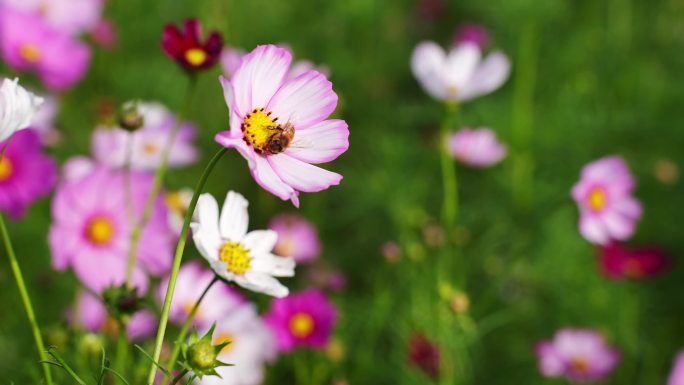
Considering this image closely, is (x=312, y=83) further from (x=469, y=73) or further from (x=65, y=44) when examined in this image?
(x=65, y=44)

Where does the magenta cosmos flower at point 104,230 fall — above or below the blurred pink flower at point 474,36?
below

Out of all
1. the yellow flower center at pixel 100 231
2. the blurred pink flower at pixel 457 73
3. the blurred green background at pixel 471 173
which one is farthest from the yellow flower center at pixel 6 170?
the blurred pink flower at pixel 457 73

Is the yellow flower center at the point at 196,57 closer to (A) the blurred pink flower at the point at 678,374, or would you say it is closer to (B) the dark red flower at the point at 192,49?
(B) the dark red flower at the point at 192,49

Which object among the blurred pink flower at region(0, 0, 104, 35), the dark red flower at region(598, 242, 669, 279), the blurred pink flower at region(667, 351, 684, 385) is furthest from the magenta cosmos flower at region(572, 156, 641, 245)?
the blurred pink flower at region(0, 0, 104, 35)

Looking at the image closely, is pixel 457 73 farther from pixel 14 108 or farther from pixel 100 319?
pixel 14 108

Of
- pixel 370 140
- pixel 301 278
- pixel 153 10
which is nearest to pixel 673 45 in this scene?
pixel 370 140

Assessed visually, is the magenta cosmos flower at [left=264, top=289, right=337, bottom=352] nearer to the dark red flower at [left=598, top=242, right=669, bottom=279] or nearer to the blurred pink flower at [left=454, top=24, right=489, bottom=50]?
the dark red flower at [left=598, top=242, right=669, bottom=279]

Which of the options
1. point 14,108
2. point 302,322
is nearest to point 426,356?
point 302,322
